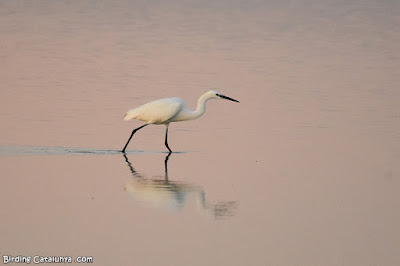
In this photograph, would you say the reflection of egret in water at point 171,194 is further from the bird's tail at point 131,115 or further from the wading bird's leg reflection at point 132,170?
the bird's tail at point 131,115

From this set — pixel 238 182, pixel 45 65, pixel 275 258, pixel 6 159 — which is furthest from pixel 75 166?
pixel 45 65

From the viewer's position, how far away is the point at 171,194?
1023 cm

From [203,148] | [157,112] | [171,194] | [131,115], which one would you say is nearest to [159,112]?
[157,112]

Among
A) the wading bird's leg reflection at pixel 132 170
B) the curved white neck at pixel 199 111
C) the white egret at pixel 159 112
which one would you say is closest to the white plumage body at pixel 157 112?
the white egret at pixel 159 112

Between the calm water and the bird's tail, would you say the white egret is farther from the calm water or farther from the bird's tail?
the calm water

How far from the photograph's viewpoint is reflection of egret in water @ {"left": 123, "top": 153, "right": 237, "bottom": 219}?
31.6ft

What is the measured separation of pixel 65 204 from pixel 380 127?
23.0 feet

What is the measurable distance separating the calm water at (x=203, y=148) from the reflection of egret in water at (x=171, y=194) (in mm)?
24

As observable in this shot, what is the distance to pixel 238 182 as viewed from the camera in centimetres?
1104

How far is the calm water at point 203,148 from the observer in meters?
8.52

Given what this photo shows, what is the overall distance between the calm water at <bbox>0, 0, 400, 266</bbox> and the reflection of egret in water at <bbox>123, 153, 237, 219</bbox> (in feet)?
0.08

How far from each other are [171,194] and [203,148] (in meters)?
3.06

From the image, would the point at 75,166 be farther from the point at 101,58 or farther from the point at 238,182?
the point at 101,58

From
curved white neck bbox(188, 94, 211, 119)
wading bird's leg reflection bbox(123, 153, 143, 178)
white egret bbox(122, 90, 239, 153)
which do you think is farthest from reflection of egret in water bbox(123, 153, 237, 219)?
curved white neck bbox(188, 94, 211, 119)
